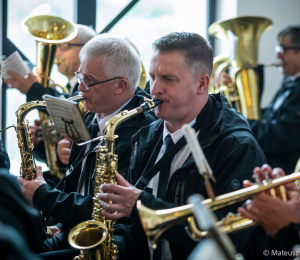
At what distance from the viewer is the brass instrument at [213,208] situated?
4.39 feet

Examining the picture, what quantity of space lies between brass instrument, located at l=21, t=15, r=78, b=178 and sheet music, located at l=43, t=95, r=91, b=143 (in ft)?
5.44

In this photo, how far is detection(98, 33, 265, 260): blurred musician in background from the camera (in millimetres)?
1929

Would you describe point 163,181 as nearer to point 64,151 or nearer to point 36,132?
point 64,151

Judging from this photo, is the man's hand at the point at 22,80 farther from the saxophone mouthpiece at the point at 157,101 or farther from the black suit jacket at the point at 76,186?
the saxophone mouthpiece at the point at 157,101

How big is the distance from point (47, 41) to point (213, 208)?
292cm

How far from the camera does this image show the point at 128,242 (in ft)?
7.18

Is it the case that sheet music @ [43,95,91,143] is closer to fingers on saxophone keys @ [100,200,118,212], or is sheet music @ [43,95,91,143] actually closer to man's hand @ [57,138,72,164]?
fingers on saxophone keys @ [100,200,118,212]

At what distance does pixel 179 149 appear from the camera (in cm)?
213

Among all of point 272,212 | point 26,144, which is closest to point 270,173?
point 272,212

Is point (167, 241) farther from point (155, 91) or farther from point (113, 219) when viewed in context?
point (155, 91)

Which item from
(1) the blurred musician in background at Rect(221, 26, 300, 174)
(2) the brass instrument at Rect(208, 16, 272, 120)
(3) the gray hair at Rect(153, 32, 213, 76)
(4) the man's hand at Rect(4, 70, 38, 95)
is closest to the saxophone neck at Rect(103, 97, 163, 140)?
(3) the gray hair at Rect(153, 32, 213, 76)

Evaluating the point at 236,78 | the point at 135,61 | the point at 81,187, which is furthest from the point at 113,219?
the point at 236,78

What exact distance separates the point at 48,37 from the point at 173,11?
2803 millimetres

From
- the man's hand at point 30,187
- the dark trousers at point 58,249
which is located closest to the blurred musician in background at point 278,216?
the dark trousers at point 58,249
